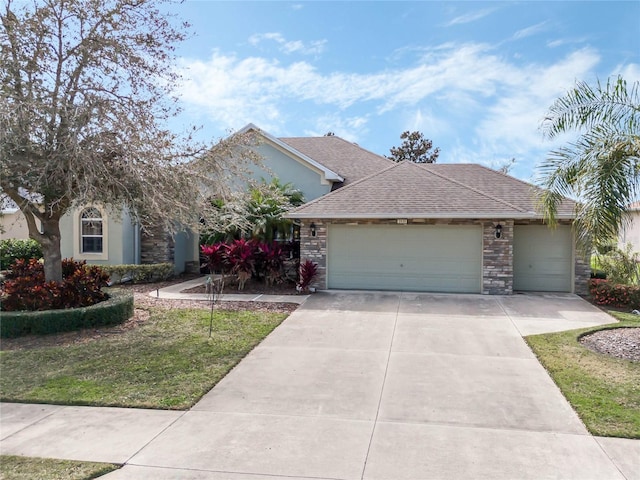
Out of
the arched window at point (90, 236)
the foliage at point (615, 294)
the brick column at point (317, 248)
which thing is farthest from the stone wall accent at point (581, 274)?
the arched window at point (90, 236)

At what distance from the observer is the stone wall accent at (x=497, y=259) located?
12.5 m

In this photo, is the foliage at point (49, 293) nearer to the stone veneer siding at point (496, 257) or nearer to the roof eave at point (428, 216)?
the roof eave at point (428, 216)

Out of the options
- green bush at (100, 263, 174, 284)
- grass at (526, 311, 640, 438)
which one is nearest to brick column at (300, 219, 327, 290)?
green bush at (100, 263, 174, 284)

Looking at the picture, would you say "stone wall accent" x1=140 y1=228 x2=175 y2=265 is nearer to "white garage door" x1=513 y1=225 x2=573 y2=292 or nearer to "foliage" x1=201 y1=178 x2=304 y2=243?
"foliage" x1=201 y1=178 x2=304 y2=243

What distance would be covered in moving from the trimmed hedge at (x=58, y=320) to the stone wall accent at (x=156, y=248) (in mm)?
7397

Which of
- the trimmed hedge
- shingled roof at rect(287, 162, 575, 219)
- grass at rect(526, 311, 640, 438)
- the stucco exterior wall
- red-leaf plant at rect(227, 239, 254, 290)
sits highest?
the stucco exterior wall

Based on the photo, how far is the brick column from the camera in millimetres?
13406

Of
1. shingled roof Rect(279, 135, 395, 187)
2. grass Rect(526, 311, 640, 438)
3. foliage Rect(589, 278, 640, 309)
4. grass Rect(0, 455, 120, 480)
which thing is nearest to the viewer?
grass Rect(0, 455, 120, 480)

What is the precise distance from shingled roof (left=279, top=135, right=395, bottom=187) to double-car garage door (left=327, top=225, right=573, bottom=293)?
426 cm

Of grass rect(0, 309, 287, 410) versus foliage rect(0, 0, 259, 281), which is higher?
foliage rect(0, 0, 259, 281)

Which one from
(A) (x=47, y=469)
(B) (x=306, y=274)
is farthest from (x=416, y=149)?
(A) (x=47, y=469)

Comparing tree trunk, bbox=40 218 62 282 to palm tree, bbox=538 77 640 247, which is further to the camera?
tree trunk, bbox=40 218 62 282

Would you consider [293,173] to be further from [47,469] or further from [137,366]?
[47,469]

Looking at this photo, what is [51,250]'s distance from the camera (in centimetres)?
974
